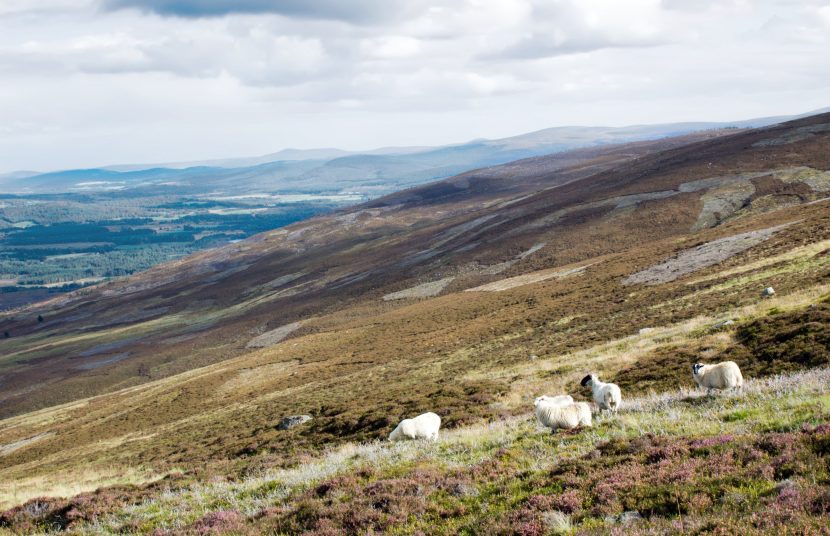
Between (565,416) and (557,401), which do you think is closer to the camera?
(565,416)

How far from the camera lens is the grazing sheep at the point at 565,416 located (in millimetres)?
16266

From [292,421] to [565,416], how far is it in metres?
20.1

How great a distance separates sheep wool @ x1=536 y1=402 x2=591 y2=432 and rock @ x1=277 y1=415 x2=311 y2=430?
18.8 metres

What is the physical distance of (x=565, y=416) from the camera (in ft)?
53.7

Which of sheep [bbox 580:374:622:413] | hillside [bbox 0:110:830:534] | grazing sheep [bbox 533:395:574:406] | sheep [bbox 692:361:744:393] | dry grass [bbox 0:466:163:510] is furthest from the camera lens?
dry grass [bbox 0:466:163:510]

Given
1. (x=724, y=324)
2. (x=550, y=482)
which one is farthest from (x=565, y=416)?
(x=724, y=324)

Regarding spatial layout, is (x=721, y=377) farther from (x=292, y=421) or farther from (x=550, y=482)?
(x=292, y=421)

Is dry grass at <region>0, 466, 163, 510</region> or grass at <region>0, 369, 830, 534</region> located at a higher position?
grass at <region>0, 369, 830, 534</region>

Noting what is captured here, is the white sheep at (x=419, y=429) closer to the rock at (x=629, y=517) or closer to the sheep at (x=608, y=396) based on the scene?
the sheep at (x=608, y=396)

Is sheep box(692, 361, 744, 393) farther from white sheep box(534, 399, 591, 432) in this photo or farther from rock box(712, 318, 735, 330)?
rock box(712, 318, 735, 330)

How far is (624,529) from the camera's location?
8.60 meters

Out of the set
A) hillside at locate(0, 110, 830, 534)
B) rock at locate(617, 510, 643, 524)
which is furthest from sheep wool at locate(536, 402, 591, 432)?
rock at locate(617, 510, 643, 524)

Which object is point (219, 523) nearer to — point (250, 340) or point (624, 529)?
point (624, 529)

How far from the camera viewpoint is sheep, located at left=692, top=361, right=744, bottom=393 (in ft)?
55.3
